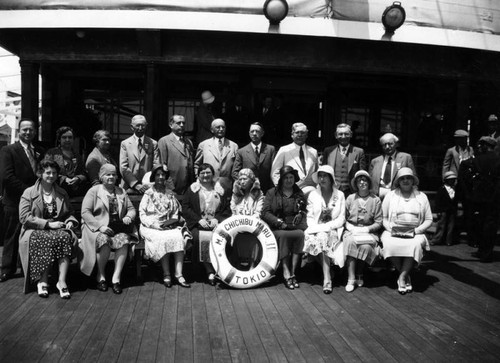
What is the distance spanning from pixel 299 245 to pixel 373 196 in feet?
3.40

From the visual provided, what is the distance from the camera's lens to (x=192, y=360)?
11.4 ft

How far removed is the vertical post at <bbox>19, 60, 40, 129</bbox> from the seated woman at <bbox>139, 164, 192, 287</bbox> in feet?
12.6

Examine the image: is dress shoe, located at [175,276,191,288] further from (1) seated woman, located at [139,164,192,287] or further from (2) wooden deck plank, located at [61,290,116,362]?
(2) wooden deck plank, located at [61,290,116,362]

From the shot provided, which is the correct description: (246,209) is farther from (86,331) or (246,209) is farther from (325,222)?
(86,331)

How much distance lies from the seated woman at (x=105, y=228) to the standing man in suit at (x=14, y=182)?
82 centimetres

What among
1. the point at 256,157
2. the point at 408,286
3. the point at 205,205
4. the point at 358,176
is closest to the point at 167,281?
the point at 205,205

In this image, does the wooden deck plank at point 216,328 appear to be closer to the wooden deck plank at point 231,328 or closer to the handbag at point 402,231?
the wooden deck plank at point 231,328

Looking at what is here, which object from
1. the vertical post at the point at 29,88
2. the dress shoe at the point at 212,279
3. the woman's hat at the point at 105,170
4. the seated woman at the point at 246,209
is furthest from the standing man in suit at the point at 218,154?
the vertical post at the point at 29,88

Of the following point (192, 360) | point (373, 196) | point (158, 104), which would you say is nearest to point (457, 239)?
point (373, 196)

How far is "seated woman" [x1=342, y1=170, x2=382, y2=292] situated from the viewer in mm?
5410

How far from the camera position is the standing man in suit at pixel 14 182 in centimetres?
547

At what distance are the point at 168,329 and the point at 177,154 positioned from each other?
2.72 metres

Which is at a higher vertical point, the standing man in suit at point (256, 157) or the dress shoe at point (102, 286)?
the standing man in suit at point (256, 157)

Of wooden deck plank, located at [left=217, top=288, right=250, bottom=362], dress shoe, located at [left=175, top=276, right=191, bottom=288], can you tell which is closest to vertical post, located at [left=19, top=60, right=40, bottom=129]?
dress shoe, located at [left=175, top=276, right=191, bottom=288]
